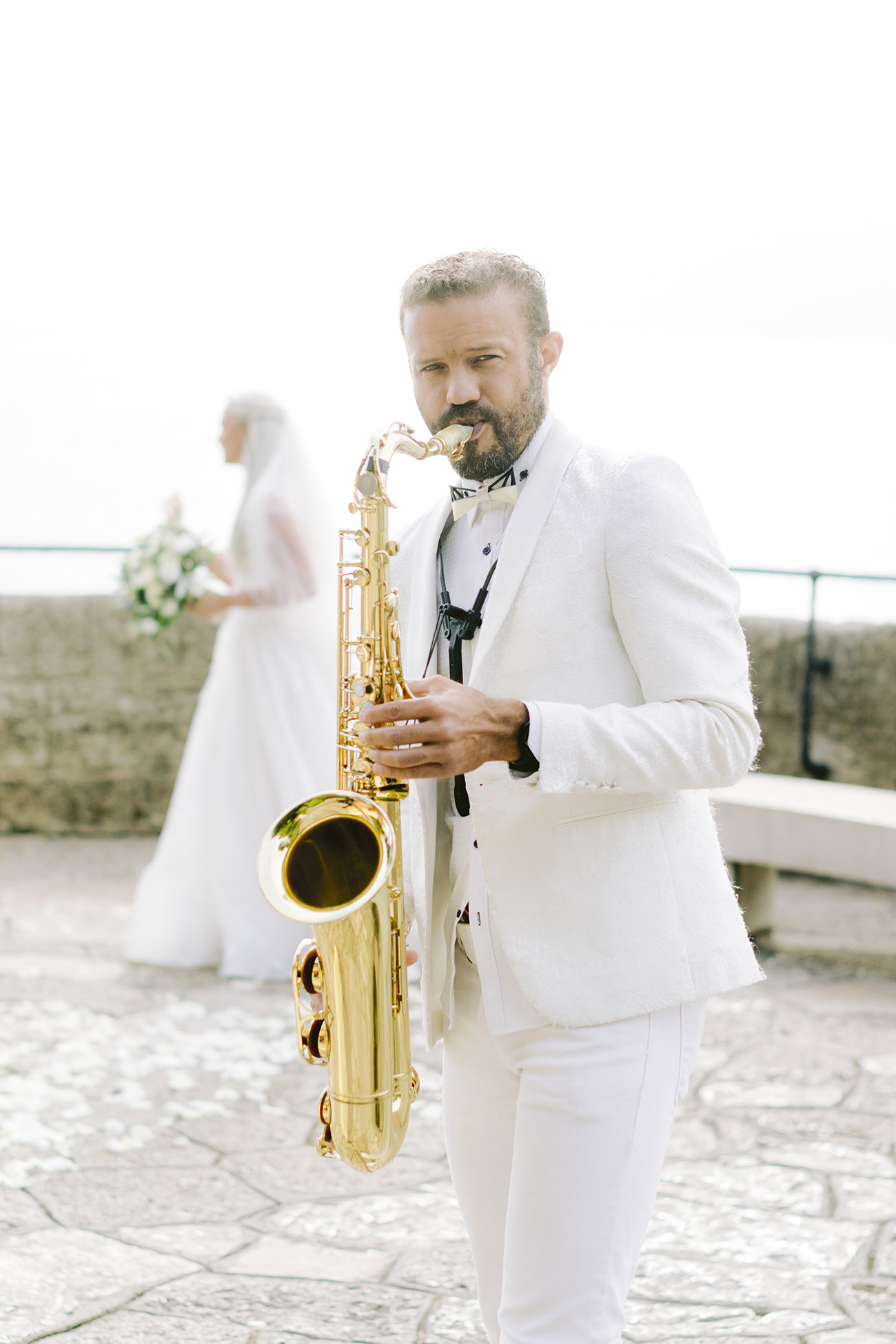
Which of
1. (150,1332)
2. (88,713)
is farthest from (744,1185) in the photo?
(88,713)

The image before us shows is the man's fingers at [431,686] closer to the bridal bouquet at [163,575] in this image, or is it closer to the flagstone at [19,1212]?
the flagstone at [19,1212]

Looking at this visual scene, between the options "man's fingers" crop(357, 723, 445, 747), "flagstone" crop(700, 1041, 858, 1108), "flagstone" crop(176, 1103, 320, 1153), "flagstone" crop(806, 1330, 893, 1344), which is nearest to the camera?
"man's fingers" crop(357, 723, 445, 747)

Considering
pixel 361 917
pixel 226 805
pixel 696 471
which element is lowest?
→ pixel 226 805

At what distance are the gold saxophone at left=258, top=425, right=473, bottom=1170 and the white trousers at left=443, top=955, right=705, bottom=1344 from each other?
0.68ft

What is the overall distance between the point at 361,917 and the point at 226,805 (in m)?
3.41

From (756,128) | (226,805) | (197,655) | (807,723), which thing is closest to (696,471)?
(756,128)

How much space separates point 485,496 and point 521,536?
0.56 feet

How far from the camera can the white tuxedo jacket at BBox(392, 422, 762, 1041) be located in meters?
1.67

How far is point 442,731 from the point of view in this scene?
1.55 meters

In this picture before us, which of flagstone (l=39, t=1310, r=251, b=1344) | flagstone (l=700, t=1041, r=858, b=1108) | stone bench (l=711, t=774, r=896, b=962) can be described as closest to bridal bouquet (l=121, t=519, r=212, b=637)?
stone bench (l=711, t=774, r=896, b=962)

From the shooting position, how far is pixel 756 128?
831 cm

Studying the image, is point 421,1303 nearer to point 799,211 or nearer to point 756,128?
point 756,128

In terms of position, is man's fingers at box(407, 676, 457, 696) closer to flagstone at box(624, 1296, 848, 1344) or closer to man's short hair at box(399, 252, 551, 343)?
man's short hair at box(399, 252, 551, 343)

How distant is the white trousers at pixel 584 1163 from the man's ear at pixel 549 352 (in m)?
0.95
